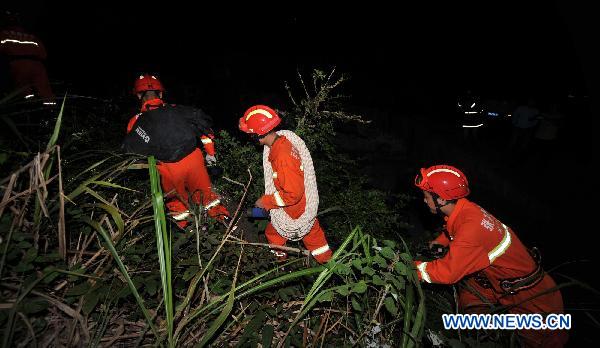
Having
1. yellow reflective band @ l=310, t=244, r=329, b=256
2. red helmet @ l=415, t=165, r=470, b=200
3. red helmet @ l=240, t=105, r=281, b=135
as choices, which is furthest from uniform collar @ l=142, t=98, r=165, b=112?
red helmet @ l=415, t=165, r=470, b=200

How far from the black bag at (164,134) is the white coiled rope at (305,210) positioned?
3.29 ft

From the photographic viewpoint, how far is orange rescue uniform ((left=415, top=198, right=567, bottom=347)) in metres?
2.69

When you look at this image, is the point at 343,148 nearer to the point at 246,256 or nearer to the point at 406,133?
the point at 406,133

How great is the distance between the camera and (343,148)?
30.0ft

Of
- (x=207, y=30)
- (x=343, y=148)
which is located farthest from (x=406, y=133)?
(x=207, y=30)

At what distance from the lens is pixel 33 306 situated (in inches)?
48.4

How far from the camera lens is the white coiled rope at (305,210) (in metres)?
3.57

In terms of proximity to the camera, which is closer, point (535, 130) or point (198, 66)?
point (535, 130)

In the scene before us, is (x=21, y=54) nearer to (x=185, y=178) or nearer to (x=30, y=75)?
(x=30, y=75)

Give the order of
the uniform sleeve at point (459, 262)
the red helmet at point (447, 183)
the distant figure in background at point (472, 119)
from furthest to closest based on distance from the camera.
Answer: the distant figure in background at point (472, 119) < the red helmet at point (447, 183) < the uniform sleeve at point (459, 262)

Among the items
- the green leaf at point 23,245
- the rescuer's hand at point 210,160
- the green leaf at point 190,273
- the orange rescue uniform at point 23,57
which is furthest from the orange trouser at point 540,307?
the orange rescue uniform at point 23,57

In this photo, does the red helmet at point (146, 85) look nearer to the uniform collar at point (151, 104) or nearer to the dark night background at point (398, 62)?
the uniform collar at point (151, 104)

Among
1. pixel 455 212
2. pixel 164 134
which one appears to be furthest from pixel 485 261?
pixel 164 134

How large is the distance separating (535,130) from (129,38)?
1346cm
